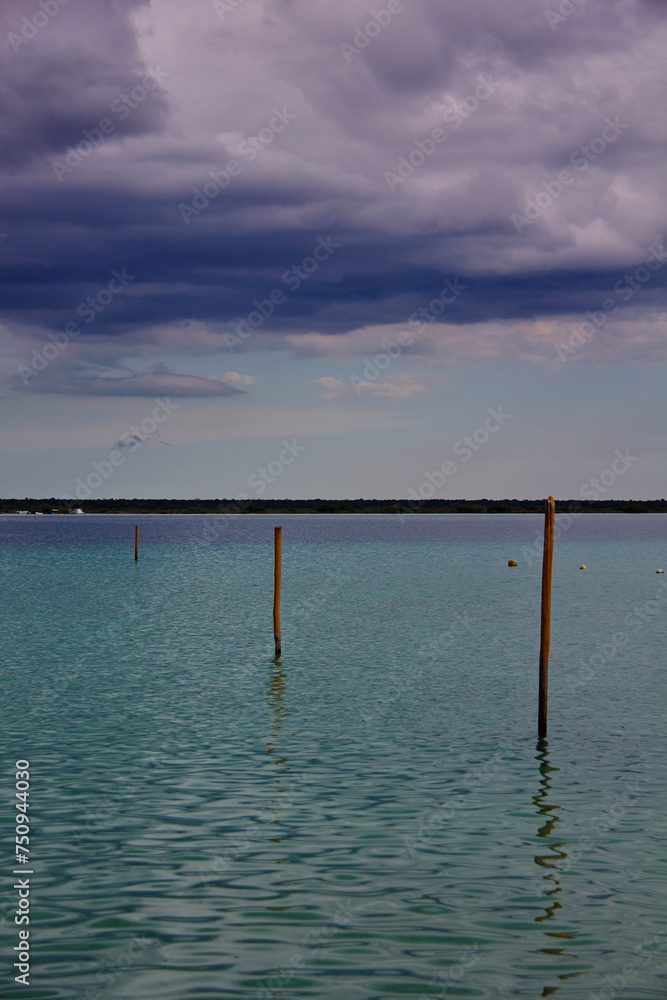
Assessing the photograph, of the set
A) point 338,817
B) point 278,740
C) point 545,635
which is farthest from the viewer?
point 545,635

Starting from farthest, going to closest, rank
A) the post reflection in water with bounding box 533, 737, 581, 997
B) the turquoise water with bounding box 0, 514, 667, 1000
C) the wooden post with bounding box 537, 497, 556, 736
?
the wooden post with bounding box 537, 497, 556, 736
the post reflection in water with bounding box 533, 737, 581, 997
the turquoise water with bounding box 0, 514, 667, 1000

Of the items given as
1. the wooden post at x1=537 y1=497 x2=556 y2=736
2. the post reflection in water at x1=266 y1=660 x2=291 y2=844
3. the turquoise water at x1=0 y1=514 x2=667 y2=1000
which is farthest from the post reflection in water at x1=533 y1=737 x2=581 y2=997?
the post reflection in water at x1=266 y1=660 x2=291 y2=844

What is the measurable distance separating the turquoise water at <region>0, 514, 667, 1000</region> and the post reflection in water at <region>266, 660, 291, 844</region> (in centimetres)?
10

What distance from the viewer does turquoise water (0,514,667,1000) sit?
32.9 ft

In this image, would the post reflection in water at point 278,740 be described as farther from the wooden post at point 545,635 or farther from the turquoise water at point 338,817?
the wooden post at point 545,635

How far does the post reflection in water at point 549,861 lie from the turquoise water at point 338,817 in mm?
39

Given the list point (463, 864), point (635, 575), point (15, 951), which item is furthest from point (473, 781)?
point (635, 575)

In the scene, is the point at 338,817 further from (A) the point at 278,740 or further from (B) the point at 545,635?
(B) the point at 545,635

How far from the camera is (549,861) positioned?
43.0ft

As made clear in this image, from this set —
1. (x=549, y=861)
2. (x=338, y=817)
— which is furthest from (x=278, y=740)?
(x=549, y=861)

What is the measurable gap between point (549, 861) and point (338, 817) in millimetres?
3171

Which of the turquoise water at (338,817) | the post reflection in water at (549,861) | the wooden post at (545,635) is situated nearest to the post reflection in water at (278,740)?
the turquoise water at (338,817)

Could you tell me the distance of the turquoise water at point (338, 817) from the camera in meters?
10.0

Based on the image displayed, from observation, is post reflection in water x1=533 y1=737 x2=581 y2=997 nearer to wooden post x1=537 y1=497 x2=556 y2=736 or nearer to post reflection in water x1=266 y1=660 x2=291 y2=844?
wooden post x1=537 y1=497 x2=556 y2=736
